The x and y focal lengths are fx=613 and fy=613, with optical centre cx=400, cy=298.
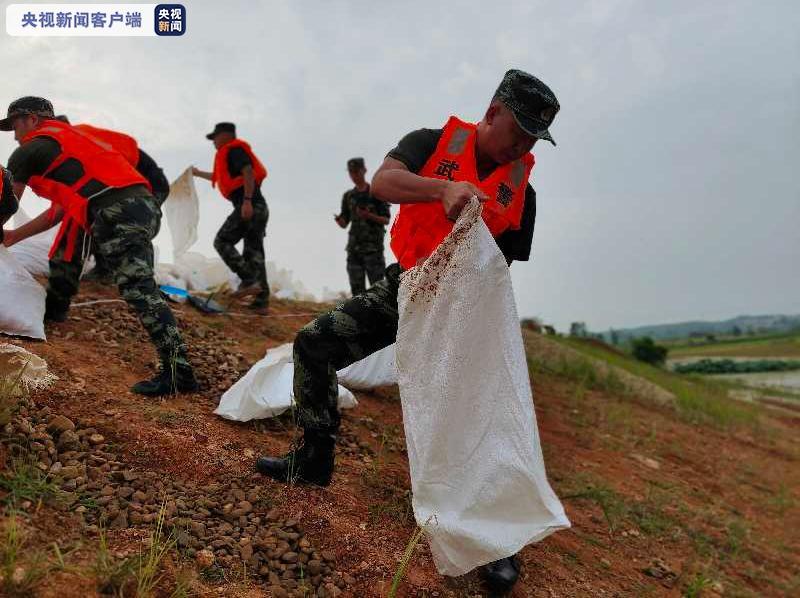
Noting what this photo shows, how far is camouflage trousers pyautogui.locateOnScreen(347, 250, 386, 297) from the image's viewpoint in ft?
19.5

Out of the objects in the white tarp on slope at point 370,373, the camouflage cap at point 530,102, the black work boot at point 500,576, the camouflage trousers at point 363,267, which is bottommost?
the black work boot at point 500,576

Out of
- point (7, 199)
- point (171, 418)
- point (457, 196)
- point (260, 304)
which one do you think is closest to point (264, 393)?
point (171, 418)

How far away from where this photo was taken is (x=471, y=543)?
1.63 meters

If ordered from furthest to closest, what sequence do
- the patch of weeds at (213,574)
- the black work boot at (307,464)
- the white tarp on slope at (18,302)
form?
the white tarp on slope at (18,302) → the black work boot at (307,464) → the patch of weeds at (213,574)

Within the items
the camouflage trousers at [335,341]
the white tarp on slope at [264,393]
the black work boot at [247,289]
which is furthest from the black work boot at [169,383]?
the black work boot at [247,289]

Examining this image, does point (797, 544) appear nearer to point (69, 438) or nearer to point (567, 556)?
point (567, 556)

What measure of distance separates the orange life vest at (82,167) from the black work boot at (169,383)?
2.72 feet

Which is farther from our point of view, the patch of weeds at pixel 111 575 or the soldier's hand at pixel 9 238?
the soldier's hand at pixel 9 238

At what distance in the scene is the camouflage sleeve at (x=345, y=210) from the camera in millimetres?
6070

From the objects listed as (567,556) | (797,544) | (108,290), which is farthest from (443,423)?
(108,290)

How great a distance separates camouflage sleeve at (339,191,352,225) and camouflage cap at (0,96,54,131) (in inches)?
125

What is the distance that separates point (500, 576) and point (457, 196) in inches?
44.8

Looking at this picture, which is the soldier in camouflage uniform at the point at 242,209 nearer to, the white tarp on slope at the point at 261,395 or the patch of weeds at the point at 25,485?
the white tarp on slope at the point at 261,395

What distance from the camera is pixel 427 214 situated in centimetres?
192
